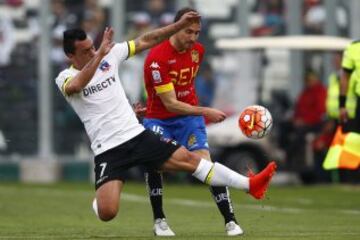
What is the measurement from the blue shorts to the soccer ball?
2.33ft

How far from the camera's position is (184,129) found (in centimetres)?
1573

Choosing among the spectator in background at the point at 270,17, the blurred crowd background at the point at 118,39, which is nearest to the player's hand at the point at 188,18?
the blurred crowd background at the point at 118,39

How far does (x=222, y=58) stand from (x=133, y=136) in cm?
1508

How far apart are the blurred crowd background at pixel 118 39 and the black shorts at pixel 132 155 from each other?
14649 mm

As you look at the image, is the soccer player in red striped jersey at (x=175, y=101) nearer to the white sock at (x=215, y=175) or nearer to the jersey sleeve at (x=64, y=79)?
the white sock at (x=215, y=175)

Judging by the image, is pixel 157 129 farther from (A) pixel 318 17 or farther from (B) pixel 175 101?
(A) pixel 318 17

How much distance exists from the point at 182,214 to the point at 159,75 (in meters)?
4.87

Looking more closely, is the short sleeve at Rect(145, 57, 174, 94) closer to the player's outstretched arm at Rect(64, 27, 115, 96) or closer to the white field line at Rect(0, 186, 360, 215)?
the player's outstretched arm at Rect(64, 27, 115, 96)

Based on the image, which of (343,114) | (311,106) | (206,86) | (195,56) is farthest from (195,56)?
(206,86)

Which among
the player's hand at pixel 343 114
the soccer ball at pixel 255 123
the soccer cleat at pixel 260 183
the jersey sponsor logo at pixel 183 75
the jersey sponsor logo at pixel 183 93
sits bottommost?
the player's hand at pixel 343 114

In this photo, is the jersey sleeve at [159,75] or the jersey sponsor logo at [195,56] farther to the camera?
the jersey sponsor logo at [195,56]

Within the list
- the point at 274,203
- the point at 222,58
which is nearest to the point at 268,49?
the point at 222,58

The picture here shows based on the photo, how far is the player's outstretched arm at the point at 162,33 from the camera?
1435cm

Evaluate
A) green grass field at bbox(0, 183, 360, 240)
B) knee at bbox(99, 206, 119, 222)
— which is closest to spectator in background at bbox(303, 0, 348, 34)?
green grass field at bbox(0, 183, 360, 240)
